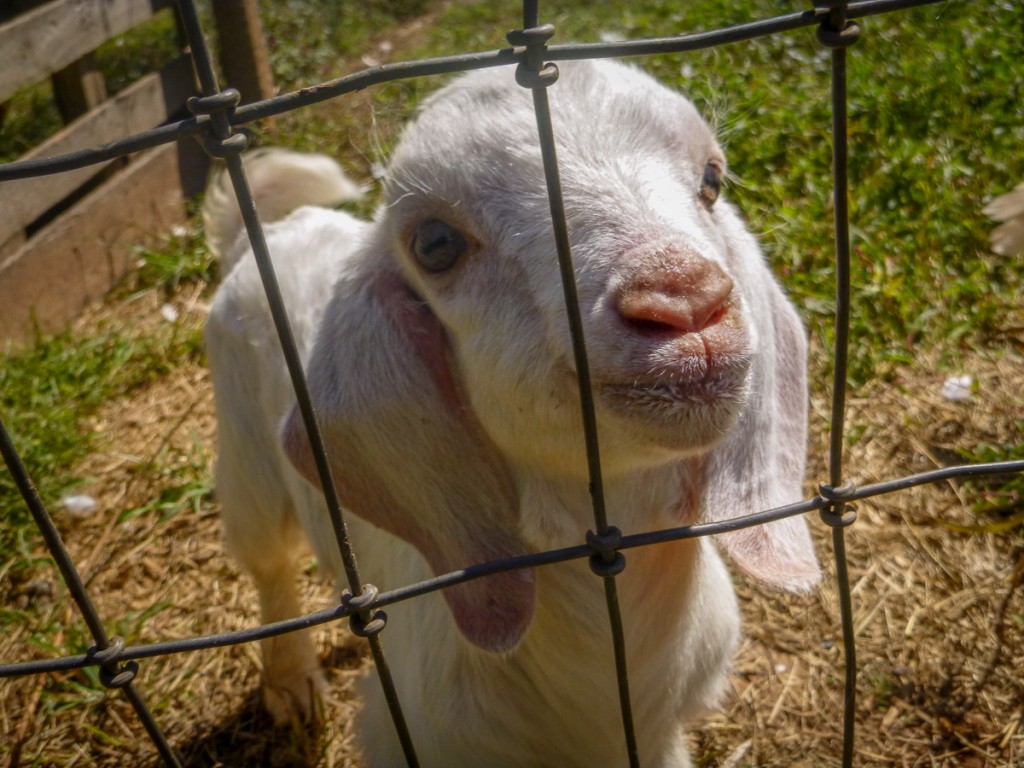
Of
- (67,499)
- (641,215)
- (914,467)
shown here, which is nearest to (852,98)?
(914,467)

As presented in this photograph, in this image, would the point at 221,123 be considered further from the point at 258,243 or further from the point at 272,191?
the point at 272,191

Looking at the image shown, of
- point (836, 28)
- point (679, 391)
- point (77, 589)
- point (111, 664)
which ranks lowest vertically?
point (111, 664)

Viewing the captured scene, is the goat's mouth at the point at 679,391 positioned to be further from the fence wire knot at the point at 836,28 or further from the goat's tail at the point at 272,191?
the goat's tail at the point at 272,191

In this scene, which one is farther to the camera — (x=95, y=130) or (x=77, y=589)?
(x=95, y=130)

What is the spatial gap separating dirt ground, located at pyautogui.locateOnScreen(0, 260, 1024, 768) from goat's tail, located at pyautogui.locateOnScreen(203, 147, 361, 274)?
1.17m

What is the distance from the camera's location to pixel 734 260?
6.61 feet

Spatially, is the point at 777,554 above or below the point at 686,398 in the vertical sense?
below

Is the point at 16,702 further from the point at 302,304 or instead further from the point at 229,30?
the point at 229,30

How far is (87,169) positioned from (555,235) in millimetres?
4771

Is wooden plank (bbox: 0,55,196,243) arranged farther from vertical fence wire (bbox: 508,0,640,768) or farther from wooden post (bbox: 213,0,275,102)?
vertical fence wire (bbox: 508,0,640,768)

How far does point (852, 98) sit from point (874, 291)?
163 centimetres

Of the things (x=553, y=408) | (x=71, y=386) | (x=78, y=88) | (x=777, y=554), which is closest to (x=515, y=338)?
(x=553, y=408)

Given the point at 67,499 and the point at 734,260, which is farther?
the point at 67,499

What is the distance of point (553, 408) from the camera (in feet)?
5.68
